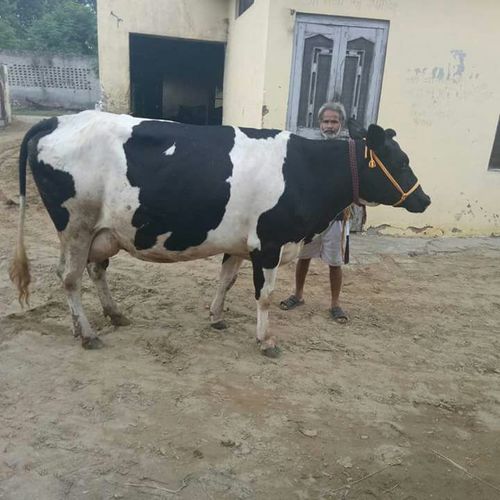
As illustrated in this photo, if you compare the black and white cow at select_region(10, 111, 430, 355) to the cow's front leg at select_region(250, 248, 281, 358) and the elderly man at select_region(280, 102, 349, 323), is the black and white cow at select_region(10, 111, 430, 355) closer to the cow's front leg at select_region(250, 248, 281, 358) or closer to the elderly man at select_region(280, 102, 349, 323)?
the cow's front leg at select_region(250, 248, 281, 358)

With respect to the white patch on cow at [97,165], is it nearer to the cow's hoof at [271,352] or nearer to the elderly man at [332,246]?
the cow's hoof at [271,352]

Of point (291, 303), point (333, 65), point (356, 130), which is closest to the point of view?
point (356, 130)

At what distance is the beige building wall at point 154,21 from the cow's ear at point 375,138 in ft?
24.3

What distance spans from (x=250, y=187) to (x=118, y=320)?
1.62 m

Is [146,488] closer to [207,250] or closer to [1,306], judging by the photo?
[207,250]

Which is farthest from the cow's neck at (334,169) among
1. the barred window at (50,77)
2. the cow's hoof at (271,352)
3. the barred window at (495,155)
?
the barred window at (50,77)

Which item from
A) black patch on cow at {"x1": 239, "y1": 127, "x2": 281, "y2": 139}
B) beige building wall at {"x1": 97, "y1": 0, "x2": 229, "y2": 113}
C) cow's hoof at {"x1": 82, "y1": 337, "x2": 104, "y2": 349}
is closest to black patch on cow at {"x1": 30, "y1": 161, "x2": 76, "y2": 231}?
cow's hoof at {"x1": 82, "y1": 337, "x2": 104, "y2": 349}

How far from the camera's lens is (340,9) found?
5984mm

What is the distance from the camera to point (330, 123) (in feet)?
13.0

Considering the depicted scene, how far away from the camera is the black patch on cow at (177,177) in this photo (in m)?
3.23

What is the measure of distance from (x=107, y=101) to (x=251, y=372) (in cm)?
848

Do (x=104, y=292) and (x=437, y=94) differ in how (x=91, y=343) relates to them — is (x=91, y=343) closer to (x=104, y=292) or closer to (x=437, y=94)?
(x=104, y=292)

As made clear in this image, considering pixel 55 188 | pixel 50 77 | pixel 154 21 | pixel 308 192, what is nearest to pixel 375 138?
pixel 308 192

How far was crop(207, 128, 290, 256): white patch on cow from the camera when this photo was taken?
10.7ft
